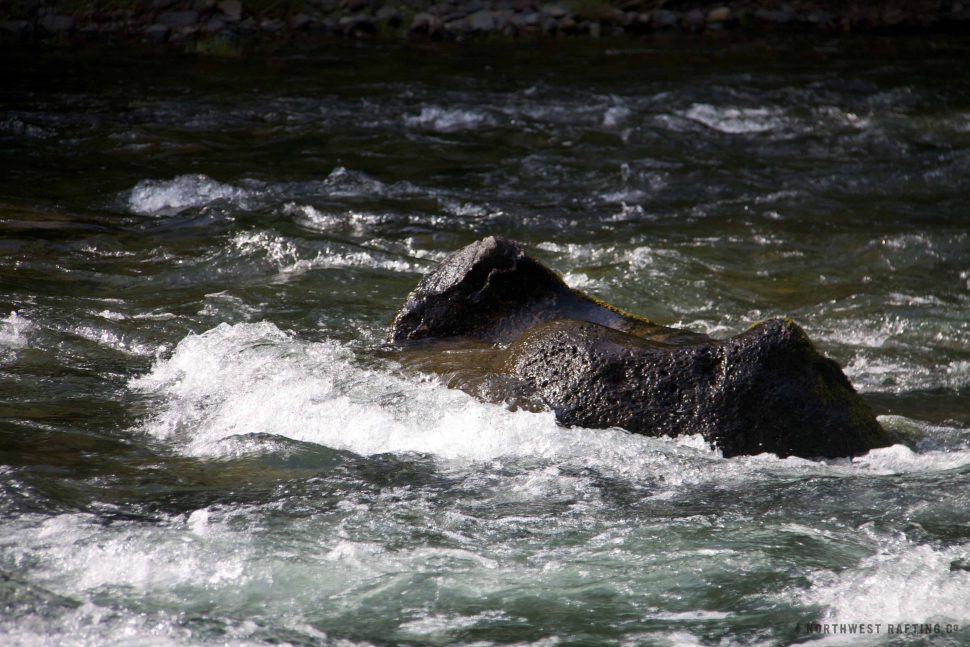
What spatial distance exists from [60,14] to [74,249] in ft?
42.9

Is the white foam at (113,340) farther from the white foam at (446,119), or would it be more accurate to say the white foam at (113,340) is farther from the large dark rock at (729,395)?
the white foam at (446,119)

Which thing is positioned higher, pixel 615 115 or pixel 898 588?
pixel 615 115

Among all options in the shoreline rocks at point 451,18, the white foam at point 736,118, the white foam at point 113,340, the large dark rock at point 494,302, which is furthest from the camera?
the shoreline rocks at point 451,18

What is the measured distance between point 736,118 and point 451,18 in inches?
329

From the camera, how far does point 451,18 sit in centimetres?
1894

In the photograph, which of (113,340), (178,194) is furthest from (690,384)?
(178,194)

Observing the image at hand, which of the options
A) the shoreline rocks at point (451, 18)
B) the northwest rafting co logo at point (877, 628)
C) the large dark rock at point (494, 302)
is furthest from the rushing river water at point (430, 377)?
the shoreline rocks at point (451, 18)

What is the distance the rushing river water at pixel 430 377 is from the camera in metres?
3.12

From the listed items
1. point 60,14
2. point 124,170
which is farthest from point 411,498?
point 60,14

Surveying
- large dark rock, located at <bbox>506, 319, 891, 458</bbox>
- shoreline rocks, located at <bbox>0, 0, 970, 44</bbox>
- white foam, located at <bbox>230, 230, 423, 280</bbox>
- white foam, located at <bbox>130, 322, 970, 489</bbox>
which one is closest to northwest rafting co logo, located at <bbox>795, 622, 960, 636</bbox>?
white foam, located at <bbox>130, 322, 970, 489</bbox>

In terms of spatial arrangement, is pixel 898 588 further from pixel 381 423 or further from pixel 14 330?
pixel 14 330

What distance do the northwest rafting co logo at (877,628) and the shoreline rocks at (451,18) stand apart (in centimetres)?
1625

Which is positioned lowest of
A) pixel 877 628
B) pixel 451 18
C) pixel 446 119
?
pixel 877 628

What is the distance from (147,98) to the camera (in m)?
12.6
